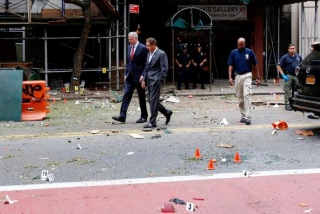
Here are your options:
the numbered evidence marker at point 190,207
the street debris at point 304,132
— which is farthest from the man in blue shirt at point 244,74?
the numbered evidence marker at point 190,207

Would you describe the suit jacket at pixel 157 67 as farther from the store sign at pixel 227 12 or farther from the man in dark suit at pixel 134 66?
the store sign at pixel 227 12

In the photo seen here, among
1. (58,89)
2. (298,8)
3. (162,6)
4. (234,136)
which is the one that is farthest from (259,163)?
(298,8)

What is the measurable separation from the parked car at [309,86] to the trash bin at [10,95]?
20.4 feet

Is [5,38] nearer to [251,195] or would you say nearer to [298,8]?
[298,8]

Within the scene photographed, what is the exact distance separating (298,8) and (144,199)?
22278 millimetres

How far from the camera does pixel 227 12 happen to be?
25.1 meters

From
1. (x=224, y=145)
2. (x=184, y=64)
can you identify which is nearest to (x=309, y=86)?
(x=224, y=145)

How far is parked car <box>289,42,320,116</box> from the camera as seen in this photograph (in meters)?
9.62

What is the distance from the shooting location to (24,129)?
1089 centimetres

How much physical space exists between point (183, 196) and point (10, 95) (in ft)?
23.4

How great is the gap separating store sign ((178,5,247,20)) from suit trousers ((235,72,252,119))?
14.1 metres

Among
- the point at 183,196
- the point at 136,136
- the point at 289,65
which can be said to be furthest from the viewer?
the point at 289,65

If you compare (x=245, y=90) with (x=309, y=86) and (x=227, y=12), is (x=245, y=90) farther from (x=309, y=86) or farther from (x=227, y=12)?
(x=227, y=12)

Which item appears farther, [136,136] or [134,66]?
[134,66]
